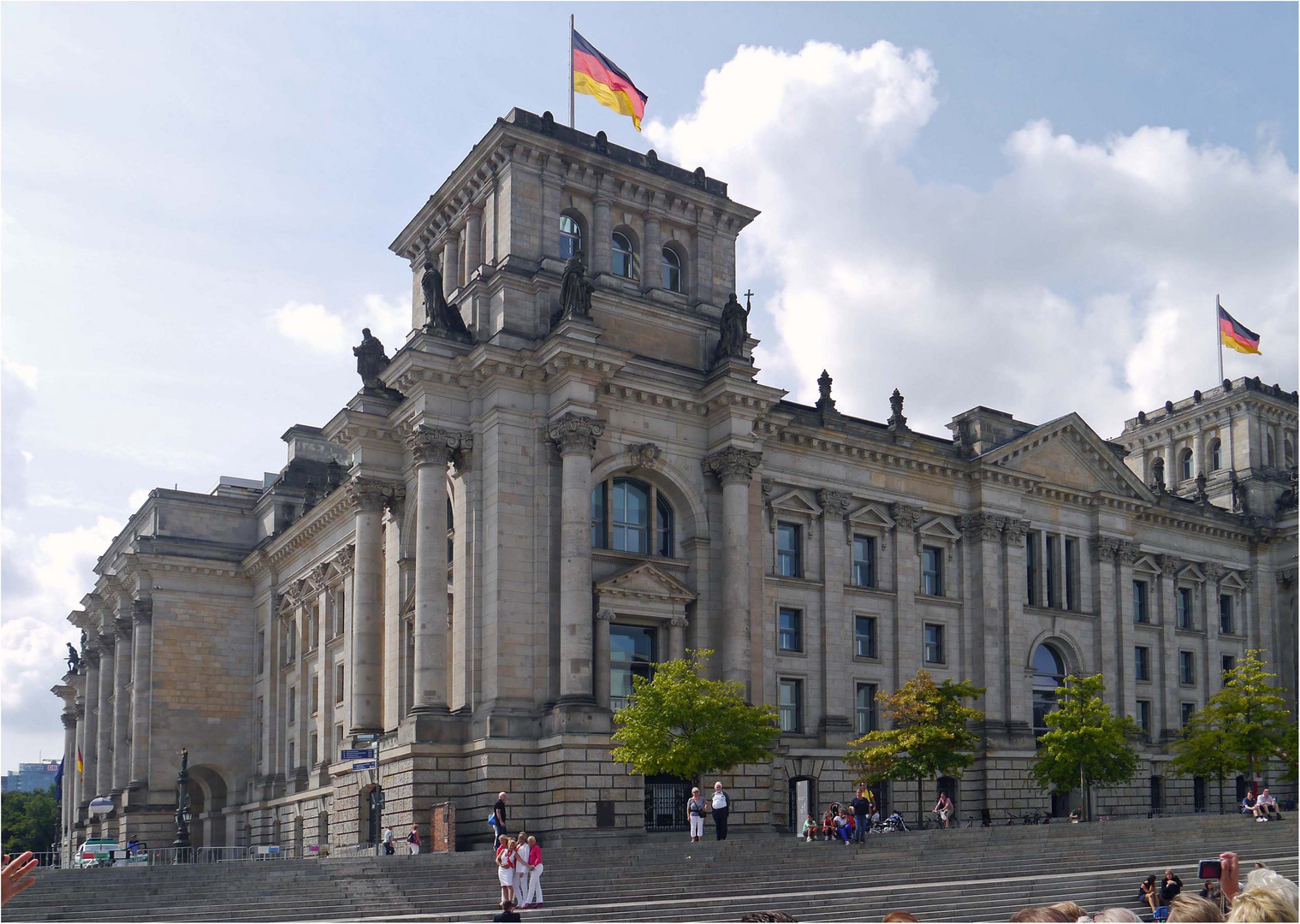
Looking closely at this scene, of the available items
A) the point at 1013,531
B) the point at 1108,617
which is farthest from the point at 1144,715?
the point at 1013,531

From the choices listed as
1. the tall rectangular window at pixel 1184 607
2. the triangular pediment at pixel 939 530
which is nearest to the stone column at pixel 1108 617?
the tall rectangular window at pixel 1184 607

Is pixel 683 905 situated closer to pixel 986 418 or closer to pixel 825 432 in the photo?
pixel 825 432

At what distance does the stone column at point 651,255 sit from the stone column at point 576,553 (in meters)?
7.94

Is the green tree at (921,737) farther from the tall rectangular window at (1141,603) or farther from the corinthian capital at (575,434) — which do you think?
the tall rectangular window at (1141,603)

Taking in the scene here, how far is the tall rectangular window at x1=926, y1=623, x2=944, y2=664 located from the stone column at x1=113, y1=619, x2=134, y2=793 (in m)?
40.8

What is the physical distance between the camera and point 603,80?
46.9 metres

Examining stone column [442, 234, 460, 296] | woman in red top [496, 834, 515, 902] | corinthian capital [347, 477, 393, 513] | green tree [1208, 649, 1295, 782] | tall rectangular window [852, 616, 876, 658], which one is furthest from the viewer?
green tree [1208, 649, 1295, 782]

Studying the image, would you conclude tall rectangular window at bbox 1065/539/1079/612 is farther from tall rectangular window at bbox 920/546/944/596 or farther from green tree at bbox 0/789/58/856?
green tree at bbox 0/789/58/856

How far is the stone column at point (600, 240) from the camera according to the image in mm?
48625

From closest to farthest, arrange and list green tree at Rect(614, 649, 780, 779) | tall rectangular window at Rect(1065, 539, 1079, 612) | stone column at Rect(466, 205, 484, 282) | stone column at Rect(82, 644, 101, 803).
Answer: green tree at Rect(614, 649, 780, 779)
stone column at Rect(466, 205, 484, 282)
tall rectangular window at Rect(1065, 539, 1079, 612)
stone column at Rect(82, 644, 101, 803)

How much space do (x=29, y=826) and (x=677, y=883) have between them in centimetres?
10795

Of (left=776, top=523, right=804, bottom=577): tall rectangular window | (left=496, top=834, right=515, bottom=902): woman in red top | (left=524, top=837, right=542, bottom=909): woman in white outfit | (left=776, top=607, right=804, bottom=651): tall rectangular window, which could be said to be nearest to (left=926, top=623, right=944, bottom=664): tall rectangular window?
(left=776, top=607, right=804, bottom=651): tall rectangular window

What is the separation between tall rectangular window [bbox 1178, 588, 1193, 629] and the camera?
6588 cm

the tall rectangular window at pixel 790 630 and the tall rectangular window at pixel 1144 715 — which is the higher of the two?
the tall rectangular window at pixel 790 630
